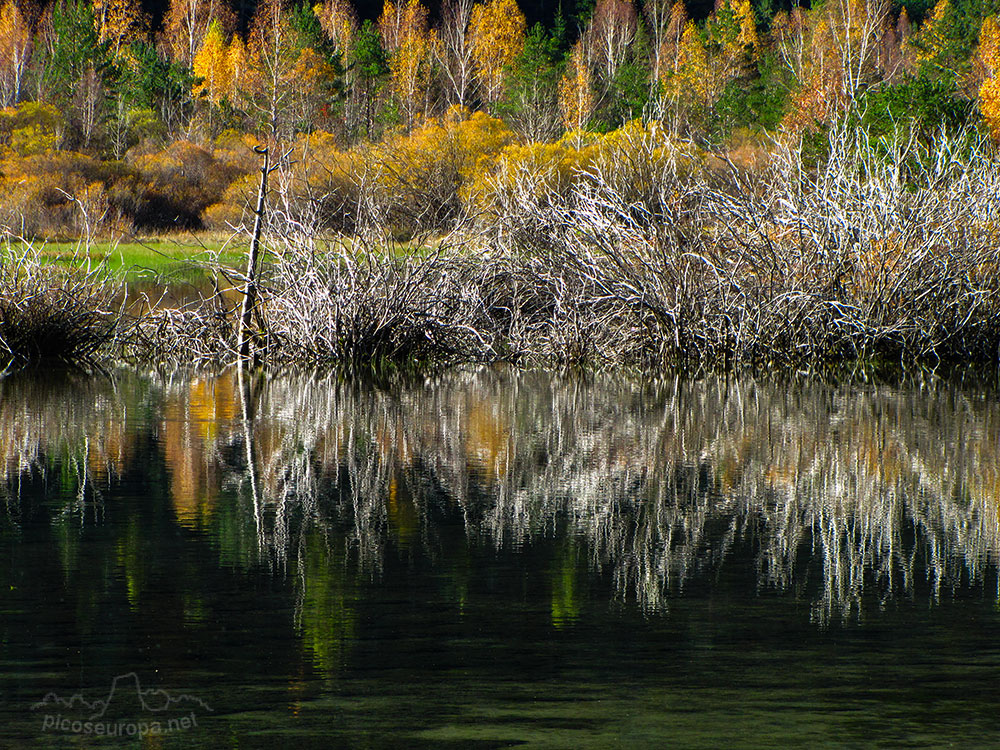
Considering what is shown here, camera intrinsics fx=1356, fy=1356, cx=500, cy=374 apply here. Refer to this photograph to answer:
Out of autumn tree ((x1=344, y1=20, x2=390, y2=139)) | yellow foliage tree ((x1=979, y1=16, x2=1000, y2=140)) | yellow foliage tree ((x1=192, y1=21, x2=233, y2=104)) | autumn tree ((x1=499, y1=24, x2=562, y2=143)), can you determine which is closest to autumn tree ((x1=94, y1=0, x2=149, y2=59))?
yellow foliage tree ((x1=192, y1=21, x2=233, y2=104))

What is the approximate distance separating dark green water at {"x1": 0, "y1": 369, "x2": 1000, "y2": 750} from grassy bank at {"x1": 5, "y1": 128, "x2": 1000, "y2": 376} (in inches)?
160

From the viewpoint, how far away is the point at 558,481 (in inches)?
290

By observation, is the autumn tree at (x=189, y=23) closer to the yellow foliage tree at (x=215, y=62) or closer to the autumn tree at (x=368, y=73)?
the yellow foliage tree at (x=215, y=62)

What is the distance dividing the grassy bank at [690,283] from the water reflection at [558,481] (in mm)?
1586

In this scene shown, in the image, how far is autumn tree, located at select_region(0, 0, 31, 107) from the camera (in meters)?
65.0

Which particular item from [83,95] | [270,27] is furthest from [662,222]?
[270,27]

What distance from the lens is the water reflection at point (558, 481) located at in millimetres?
5285

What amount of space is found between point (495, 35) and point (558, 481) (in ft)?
282

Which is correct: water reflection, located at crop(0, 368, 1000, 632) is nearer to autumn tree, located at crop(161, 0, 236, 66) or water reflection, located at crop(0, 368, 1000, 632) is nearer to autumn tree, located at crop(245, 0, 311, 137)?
autumn tree, located at crop(245, 0, 311, 137)

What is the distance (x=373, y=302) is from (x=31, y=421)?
502 cm

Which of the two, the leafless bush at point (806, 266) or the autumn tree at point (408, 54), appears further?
the autumn tree at point (408, 54)

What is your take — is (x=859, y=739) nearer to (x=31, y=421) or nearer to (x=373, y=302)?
(x=31, y=421)

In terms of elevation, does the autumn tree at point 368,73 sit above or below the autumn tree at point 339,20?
below

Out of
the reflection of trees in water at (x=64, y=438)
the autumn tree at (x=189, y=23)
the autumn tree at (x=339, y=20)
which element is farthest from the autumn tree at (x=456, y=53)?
the reflection of trees in water at (x=64, y=438)
